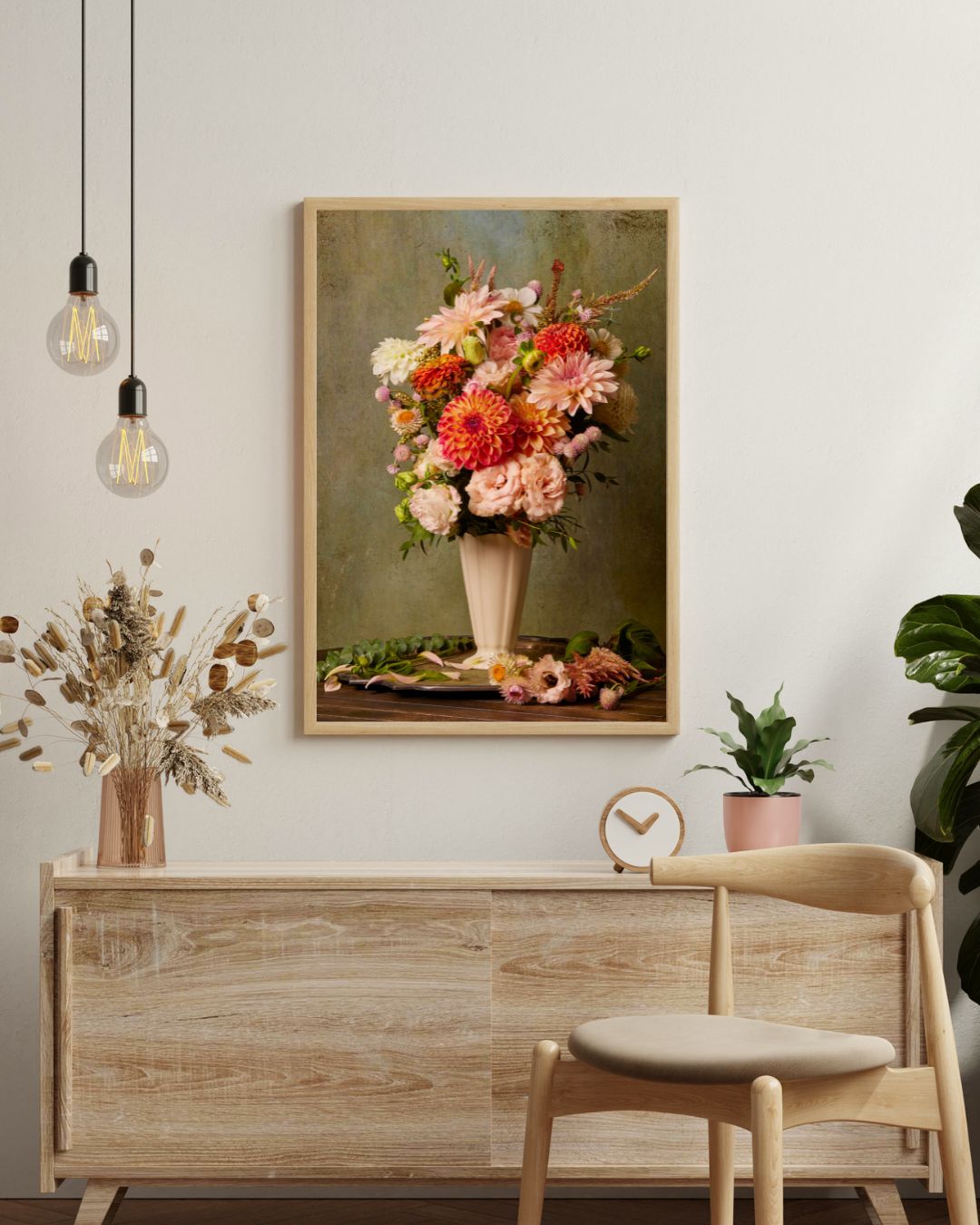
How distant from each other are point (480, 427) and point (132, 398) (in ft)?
2.40

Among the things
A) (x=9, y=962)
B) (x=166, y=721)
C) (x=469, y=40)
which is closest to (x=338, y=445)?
(x=166, y=721)

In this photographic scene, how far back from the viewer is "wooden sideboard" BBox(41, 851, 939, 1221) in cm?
218

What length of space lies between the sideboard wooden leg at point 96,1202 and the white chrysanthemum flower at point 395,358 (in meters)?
1.69

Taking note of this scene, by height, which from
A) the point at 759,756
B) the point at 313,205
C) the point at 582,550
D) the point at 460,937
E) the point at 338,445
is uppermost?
the point at 313,205

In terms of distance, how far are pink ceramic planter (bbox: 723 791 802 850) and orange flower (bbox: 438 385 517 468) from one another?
89 cm

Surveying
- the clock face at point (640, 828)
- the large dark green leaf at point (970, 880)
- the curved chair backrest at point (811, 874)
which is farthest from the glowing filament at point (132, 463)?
the large dark green leaf at point (970, 880)

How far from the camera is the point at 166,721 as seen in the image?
232 centimetres

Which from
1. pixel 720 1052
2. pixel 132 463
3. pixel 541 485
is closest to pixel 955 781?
pixel 720 1052

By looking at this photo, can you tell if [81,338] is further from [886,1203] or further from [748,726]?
[886,1203]

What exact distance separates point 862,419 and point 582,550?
684mm

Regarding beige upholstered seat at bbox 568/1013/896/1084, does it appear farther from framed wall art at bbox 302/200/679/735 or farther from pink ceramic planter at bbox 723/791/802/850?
framed wall art at bbox 302/200/679/735

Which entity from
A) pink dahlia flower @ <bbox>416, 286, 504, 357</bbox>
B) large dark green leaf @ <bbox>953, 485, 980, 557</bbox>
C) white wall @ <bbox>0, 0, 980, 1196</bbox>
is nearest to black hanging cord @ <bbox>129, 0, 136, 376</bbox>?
white wall @ <bbox>0, 0, 980, 1196</bbox>

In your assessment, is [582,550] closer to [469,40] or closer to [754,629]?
[754,629]

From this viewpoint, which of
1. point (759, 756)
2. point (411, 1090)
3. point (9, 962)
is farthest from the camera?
point (9, 962)
